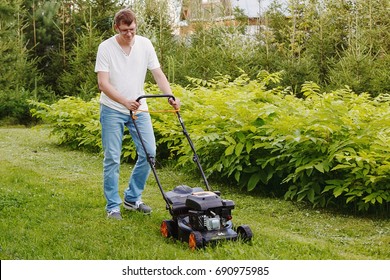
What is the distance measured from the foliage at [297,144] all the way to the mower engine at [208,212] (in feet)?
4.79

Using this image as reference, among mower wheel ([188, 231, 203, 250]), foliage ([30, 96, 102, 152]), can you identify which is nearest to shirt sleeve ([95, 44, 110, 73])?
mower wheel ([188, 231, 203, 250])

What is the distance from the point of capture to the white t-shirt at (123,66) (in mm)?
5289

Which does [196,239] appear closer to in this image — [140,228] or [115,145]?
[140,228]

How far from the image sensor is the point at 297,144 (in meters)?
6.37

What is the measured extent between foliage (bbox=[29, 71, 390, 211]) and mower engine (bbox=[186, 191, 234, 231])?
146 centimetres

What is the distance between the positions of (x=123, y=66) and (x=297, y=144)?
1.99 m

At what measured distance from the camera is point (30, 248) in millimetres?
4613

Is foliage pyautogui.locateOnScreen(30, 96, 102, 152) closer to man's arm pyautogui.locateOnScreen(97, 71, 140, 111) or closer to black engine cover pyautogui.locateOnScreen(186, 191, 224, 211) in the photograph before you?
man's arm pyautogui.locateOnScreen(97, 71, 140, 111)

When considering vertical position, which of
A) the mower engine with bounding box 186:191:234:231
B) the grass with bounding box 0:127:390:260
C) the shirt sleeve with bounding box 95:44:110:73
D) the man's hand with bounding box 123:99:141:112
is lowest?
the grass with bounding box 0:127:390:260

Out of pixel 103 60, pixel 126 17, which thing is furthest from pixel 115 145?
pixel 126 17

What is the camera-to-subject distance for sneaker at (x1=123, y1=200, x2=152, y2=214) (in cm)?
570

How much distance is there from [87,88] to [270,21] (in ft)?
16.6

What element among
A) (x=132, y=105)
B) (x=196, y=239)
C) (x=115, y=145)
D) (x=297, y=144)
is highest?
(x=132, y=105)

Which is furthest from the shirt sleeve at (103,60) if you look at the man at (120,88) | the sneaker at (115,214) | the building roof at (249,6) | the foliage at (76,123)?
the building roof at (249,6)
